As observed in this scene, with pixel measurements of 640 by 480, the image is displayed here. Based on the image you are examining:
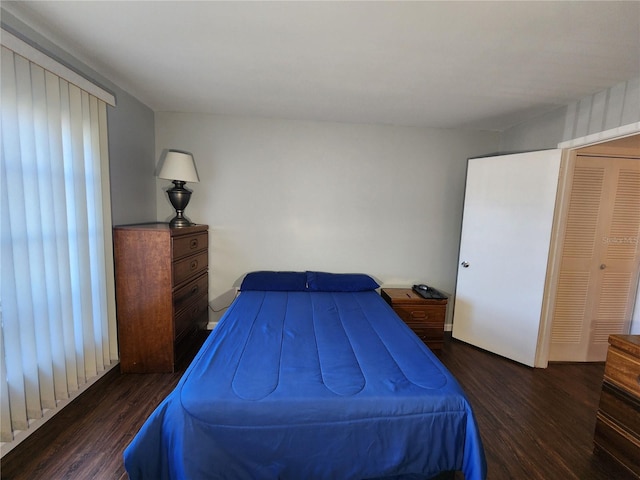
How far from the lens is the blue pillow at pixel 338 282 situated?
8.84ft

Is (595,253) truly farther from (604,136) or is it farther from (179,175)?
(179,175)

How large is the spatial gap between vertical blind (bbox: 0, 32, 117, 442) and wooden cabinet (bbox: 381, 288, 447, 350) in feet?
8.24

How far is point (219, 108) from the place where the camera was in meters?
2.54

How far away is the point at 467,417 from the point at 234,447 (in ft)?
3.40

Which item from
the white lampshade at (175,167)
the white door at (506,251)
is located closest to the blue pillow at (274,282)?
the white lampshade at (175,167)

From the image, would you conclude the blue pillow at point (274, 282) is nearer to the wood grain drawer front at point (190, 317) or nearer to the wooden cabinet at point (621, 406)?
the wood grain drawer front at point (190, 317)

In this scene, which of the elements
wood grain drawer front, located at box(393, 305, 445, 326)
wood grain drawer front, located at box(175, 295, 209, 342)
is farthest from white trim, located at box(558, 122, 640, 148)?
wood grain drawer front, located at box(175, 295, 209, 342)

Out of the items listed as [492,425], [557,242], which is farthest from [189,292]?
[557,242]

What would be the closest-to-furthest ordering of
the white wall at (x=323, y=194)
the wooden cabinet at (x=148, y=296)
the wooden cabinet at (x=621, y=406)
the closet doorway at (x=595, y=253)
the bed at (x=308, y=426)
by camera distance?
the bed at (x=308, y=426), the wooden cabinet at (x=621, y=406), the wooden cabinet at (x=148, y=296), the closet doorway at (x=595, y=253), the white wall at (x=323, y=194)

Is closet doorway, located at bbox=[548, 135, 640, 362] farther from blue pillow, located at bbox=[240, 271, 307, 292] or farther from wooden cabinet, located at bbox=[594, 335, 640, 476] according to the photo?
blue pillow, located at bbox=[240, 271, 307, 292]

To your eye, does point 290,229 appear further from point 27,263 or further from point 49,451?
point 49,451

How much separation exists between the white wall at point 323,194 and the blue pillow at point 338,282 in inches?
8.4

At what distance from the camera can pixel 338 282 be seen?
8.89 ft

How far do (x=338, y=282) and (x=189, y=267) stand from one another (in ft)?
4.66
